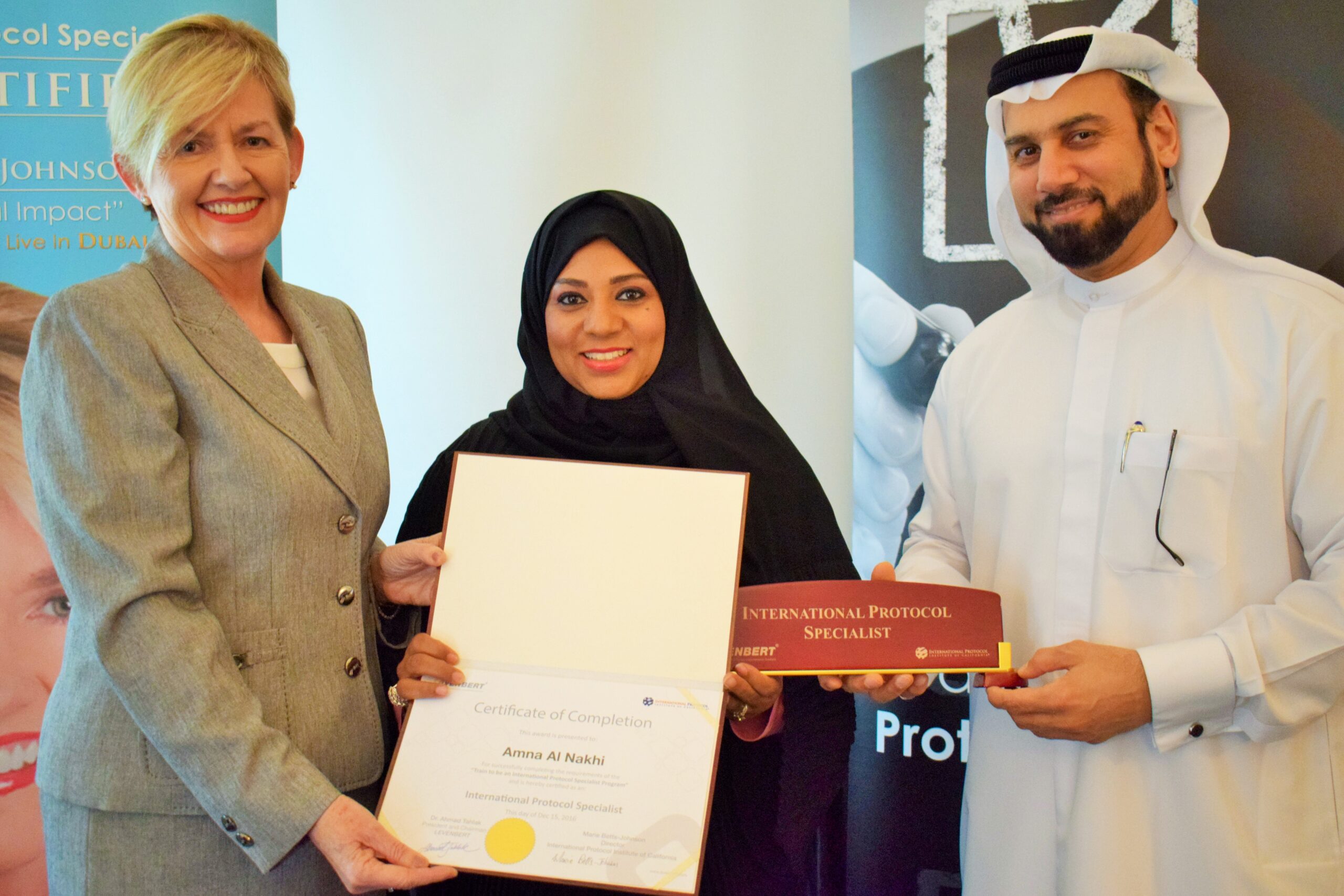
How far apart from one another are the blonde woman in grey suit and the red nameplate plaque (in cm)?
56

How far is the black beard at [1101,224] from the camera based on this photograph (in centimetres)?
185

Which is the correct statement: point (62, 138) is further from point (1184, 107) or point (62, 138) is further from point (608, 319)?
point (1184, 107)

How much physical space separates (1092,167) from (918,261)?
2.56 feet

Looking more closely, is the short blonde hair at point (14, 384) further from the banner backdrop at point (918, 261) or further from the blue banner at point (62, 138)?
the banner backdrop at point (918, 261)

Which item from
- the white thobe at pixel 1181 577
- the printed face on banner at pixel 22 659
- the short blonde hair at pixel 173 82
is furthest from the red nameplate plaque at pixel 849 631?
the printed face on banner at pixel 22 659

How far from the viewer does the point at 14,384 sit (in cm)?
270

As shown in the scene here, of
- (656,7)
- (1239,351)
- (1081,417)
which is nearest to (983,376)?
(1081,417)

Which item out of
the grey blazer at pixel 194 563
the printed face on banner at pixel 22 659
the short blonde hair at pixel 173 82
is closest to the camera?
the grey blazer at pixel 194 563

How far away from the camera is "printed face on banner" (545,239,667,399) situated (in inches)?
76.5

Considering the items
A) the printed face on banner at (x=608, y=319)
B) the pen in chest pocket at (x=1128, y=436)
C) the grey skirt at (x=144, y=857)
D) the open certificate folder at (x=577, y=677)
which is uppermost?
the printed face on banner at (x=608, y=319)

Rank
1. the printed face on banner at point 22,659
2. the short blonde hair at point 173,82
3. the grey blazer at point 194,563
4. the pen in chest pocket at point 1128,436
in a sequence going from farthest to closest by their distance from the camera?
the printed face on banner at point 22,659 → the pen in chest pocket at point 1128,436 → the short blonde hair at point 173,82 → the grey blazer at point 194,563

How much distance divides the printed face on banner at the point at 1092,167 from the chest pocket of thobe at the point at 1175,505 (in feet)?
1.33

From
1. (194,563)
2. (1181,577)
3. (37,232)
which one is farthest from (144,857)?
(37,232)

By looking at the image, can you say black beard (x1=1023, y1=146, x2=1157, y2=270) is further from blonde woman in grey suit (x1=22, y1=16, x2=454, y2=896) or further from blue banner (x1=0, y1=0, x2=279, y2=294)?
blue banner (x1=0, y1=0, x2=279, y2=294)
